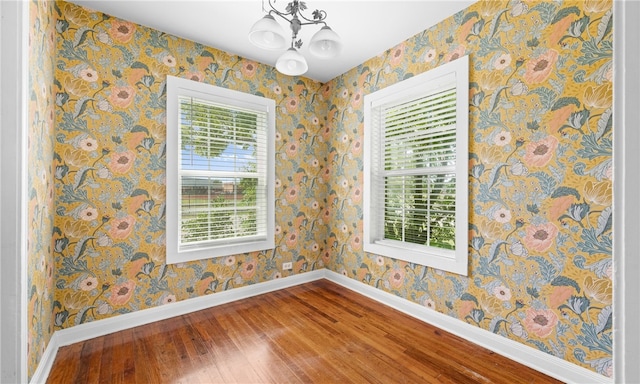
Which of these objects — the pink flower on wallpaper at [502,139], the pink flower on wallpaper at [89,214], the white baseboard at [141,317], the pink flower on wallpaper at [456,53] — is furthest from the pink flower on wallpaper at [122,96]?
the pink flower on wallpaper at [502,139]

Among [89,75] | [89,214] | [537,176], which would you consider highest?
[89,75]

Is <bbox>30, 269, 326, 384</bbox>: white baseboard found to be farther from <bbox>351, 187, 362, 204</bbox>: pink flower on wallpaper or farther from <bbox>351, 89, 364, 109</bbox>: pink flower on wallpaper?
<bbox>351, 89, 364, 109</bbox>: pink flower on wallpaper

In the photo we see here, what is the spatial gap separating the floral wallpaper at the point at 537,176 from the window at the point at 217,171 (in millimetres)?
1890

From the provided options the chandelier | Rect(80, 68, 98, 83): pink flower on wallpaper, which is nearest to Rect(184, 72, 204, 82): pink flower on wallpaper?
Rect(80, 68, 98, 83): pink flower on wallpaper

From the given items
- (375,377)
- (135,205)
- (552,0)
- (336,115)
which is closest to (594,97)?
(552,0)

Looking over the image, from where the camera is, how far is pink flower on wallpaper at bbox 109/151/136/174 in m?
2.50

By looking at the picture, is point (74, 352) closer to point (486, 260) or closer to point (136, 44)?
point (136, 44)

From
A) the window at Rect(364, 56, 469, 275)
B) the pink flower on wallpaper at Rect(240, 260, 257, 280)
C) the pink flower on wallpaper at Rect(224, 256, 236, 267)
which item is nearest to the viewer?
the window at Rect(364, 56, 469, 275)

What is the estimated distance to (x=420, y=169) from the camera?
9.28 feet

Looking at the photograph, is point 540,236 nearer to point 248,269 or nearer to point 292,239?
point 292,239

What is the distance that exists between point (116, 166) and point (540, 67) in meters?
3.49

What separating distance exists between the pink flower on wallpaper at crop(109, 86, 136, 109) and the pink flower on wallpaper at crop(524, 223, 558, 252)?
3491mm

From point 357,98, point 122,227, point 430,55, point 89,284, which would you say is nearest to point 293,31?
point 430,55
